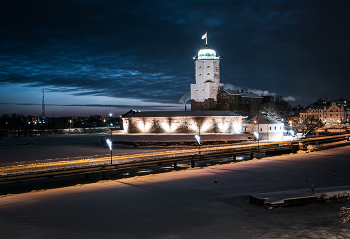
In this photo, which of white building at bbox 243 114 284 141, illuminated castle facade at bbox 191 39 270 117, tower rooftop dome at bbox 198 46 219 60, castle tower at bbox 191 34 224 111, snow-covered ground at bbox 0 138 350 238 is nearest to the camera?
snow-covered ground at bbox 0 138 350 238

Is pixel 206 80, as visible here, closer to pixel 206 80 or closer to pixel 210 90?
pixel 206 80

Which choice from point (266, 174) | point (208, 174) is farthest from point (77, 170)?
point (266, 174)

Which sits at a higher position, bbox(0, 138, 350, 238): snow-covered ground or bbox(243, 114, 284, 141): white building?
bbox(243, 114, 284, 141): white building

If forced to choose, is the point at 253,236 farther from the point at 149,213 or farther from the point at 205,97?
the point at 205,97

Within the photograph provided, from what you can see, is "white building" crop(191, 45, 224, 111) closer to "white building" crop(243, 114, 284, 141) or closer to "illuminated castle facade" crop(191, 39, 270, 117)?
"illuminated castle facade" crop(191, 39, 270, 117)

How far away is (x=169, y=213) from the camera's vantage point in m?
10.1

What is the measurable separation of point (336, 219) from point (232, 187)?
20.0ft

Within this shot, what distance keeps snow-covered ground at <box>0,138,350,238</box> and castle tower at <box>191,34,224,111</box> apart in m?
40.6

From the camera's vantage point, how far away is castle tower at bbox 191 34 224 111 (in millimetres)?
56250

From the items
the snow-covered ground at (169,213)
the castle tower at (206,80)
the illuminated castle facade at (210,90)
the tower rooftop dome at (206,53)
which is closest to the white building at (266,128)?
the illuminated castle facade at (210,90)

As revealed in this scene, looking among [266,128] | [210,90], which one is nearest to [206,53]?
[210,90]

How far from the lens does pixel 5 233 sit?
27.0ft

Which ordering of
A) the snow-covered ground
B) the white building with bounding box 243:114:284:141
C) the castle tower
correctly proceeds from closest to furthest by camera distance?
the snow-covered ground
the white building with bounding box 243:114:284:141
the castle tower

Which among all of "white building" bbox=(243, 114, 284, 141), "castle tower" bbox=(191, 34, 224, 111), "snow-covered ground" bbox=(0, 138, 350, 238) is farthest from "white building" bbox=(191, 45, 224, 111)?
"snow-covered ground" bbox=(0, 138, 350, 238)
